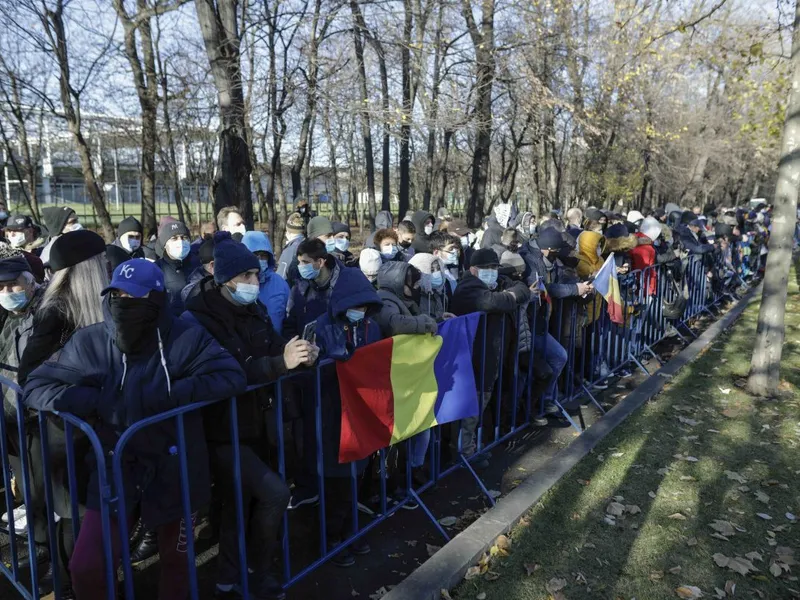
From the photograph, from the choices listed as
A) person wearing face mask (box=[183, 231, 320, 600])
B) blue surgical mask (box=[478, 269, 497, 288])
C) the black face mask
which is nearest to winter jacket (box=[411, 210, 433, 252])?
blue surgical mask (box=[478, 269, 497, 288])

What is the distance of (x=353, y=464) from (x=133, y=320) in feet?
5.58

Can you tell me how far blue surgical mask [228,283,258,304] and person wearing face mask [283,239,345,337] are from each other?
3.92 feet

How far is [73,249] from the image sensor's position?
352cm

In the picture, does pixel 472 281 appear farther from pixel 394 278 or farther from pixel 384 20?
pixel 384 20

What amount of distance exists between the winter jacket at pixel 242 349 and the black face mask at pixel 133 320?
44cm

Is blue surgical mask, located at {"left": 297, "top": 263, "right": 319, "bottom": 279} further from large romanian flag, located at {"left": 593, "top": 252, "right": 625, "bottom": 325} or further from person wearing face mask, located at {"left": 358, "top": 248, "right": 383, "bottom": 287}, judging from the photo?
large romanian flag, located at {"left": 593, "top": 252, "right": 625, "bottom": 325}

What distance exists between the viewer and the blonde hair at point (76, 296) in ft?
11.5

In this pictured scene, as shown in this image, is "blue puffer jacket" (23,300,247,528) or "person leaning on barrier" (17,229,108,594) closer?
"blue puffer jacket" (23,300,247,528)

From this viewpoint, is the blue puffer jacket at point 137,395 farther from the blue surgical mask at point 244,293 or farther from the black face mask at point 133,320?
the blue surgical mask at point 244,293

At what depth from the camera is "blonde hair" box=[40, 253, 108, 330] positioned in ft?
11.5

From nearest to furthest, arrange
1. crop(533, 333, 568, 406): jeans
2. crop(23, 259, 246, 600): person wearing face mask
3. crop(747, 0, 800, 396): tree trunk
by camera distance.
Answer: crop(23, 259, 246, 600): person wearing face mask, crop(533, 333, 568, 406): jeans, crop(747, 0, 800, 396): tree trunk

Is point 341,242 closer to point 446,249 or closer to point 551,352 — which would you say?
point 446,249

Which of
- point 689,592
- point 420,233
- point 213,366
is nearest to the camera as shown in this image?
point 213,366

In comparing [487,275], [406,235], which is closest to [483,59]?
[406,235]
